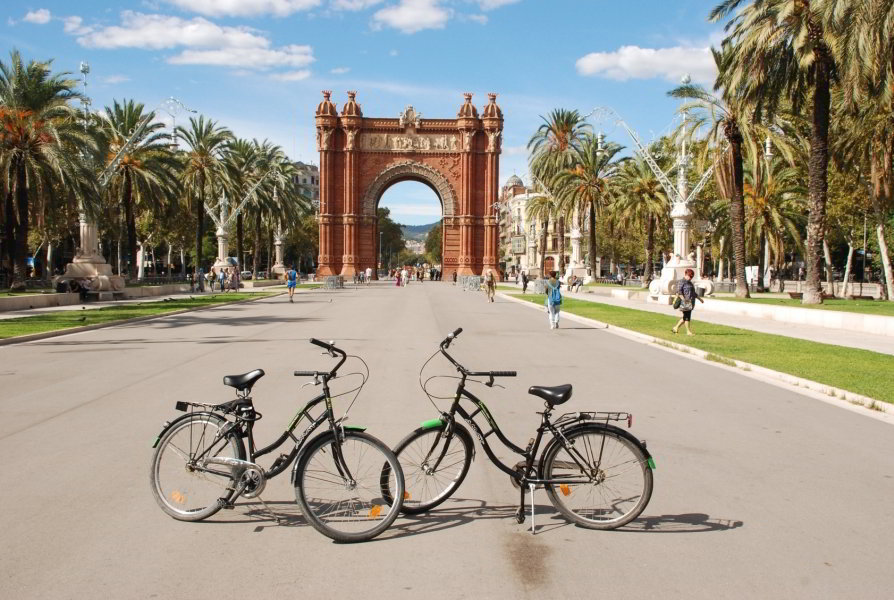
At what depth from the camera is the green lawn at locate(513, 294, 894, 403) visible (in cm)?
1170

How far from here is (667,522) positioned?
540 centimetres

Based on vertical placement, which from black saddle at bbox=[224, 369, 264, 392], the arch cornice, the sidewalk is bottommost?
the sidewalk

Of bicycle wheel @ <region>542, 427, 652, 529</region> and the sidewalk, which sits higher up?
bicycle wheel @ <region>542, 427, 652, 529</region>

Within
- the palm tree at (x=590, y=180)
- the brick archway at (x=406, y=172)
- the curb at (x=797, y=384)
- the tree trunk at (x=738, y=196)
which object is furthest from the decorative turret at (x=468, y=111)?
the curb at (x=797, y=384)

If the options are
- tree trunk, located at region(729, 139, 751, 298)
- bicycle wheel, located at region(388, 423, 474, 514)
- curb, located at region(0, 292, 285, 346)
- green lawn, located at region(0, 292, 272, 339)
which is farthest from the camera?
tree trunk, located at region(729, 139, 751, 298)

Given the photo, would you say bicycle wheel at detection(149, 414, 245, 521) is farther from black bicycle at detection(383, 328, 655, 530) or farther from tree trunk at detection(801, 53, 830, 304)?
tree trunk at detection(801, 53, 830, 304)

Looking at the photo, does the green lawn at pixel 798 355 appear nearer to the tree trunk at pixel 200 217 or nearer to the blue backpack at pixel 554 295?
the blue backpack at pixel 554 295

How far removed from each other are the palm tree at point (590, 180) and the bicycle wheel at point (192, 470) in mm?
50344

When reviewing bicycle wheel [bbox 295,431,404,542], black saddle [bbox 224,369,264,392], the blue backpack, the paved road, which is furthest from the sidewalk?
black saddle [bbox 224,369,264,392]

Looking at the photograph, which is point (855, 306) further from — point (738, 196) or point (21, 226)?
point (21, 226)

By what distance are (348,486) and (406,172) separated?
78315 mm

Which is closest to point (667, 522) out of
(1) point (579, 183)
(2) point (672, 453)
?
(2) point (672, 453)

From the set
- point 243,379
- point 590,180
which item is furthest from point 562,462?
point 590,180

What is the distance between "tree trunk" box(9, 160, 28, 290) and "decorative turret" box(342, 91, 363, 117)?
4800cm
